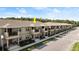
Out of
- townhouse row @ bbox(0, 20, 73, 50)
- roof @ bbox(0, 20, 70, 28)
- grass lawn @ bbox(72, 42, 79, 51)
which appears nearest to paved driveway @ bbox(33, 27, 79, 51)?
grass lawn @ bbox(72, 42, 79, 51)

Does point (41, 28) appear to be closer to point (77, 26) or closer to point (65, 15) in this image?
point (65, 15)

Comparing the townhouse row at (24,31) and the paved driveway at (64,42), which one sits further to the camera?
the paved driveway at (64,42)

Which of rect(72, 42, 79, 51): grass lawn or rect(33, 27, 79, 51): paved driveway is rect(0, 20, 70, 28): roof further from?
rect(72, 42, 79, 51): grass lawn

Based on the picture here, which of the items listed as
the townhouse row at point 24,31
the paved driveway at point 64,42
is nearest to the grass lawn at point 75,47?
the paved driveway at point 64,42

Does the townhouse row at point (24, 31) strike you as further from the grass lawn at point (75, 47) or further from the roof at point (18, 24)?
the grass lawn at point (75, 47)

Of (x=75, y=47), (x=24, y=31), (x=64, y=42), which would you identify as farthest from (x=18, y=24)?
(x=75, y=47)

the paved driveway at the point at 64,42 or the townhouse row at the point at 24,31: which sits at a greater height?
the townhouse row at the point at 24,31

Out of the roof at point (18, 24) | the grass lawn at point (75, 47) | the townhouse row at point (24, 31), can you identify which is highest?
the roof at point (18, 24)
